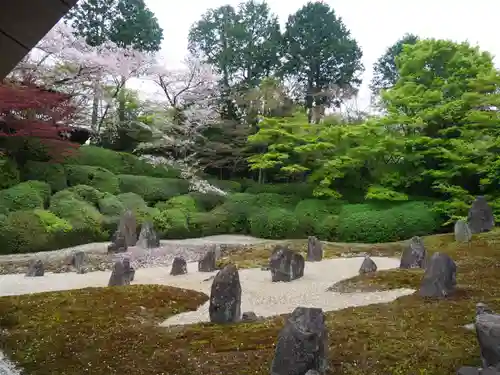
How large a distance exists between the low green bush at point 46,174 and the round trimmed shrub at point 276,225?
7.25 metres

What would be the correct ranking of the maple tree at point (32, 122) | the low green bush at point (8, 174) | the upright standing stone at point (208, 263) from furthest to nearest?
the low green bush at point (8, 174) → the maple tree at point (32, 122) → the upright standing stone at point (208, 263)

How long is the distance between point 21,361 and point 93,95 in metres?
18.6

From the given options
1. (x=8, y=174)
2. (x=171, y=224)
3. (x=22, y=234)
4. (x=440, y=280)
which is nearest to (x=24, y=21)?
(x=440, y=280)

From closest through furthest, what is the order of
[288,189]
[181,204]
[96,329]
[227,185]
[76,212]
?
[96,329] < [76,212] < [181,204] < [288,189] < [227,185]

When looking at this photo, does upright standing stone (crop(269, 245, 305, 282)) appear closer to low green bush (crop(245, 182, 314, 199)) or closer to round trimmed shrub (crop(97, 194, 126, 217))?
round trimmed shrub (crop(97, 194, 126, 217))

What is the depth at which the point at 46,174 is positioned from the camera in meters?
16.2

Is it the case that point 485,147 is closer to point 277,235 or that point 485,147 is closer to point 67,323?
point 277,235

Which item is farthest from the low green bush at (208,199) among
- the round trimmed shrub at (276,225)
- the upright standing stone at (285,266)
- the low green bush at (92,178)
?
the upright standing stone at (285,266)

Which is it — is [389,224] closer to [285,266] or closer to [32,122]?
[285,266]

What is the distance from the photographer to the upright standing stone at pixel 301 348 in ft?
12.2

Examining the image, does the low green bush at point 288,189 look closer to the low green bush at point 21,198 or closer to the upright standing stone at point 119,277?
the low green bush at point 21,198

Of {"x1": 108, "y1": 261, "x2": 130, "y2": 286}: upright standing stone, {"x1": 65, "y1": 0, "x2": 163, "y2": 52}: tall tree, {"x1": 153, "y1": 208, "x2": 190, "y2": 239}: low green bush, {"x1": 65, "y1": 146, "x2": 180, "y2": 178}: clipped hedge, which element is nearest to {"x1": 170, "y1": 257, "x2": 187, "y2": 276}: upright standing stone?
{"x1": 108, "y1": 261, "x2": 130, "y2": 286}: upright standing stone

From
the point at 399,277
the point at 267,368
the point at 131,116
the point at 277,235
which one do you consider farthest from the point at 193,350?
the point at 131,116

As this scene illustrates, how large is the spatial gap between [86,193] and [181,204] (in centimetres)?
353
